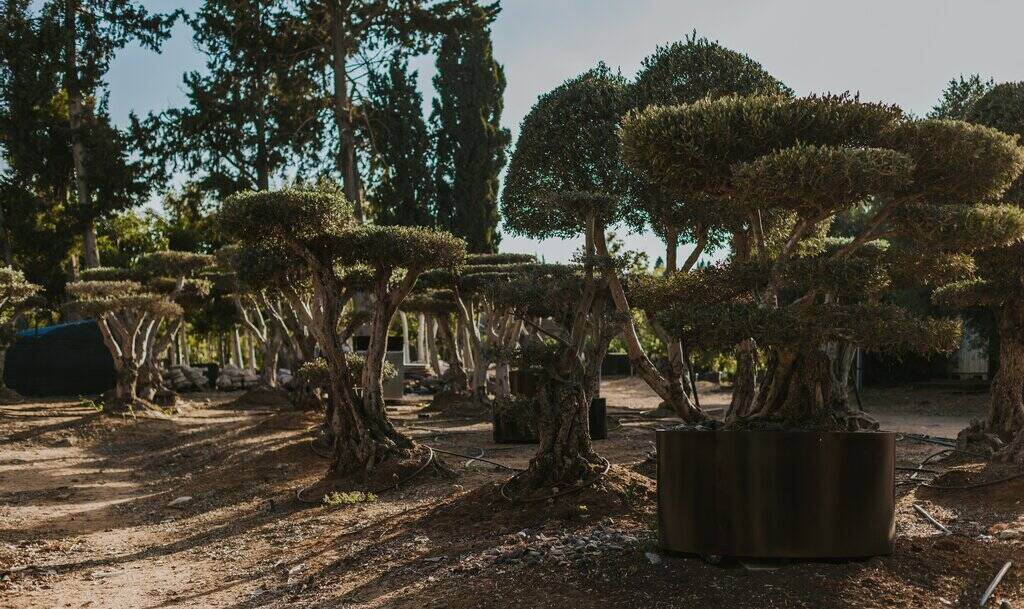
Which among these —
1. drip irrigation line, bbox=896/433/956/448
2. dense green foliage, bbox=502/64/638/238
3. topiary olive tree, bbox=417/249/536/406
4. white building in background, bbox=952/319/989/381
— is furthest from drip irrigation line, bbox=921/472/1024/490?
white building in background, bbox=952/319/989/381

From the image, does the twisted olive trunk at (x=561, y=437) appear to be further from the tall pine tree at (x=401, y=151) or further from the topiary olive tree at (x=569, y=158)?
the tall pine tree at (x=401, y=151)

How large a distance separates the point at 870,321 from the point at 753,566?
68.9 inches

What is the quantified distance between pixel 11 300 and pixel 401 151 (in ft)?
48.0

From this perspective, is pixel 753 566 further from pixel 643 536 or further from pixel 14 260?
pixel 14 260

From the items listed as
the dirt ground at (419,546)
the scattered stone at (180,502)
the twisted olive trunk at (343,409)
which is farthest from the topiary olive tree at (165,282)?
the twisted olive trunk at (343,409)

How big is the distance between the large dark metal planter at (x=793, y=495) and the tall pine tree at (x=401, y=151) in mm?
28644

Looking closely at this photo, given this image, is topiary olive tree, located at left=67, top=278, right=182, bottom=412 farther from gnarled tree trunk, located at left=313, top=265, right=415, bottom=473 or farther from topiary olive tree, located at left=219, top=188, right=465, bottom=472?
gnarled tree trunk, located at left=313, top=265, right=415, bottom=473

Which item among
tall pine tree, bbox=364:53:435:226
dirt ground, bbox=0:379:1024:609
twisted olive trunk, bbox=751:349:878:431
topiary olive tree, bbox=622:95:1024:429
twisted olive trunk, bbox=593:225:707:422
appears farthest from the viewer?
tall pine tree, bbox=364:53:435:226

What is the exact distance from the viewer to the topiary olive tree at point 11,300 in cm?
2069

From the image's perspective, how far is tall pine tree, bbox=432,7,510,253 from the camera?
36062 millimetres

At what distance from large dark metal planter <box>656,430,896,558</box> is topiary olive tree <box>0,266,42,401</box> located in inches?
719

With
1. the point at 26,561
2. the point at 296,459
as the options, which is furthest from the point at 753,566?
the point at 296,459

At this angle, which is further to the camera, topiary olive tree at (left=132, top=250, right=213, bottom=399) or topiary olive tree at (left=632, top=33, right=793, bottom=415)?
topiary olive tree at (left=132, top=250, right=213, bottom=399)

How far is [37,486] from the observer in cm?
1424
